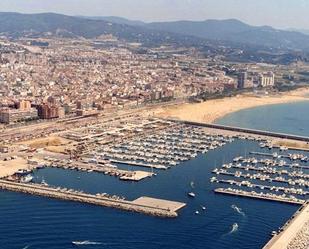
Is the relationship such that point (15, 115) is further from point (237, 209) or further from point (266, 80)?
point (266, 80)

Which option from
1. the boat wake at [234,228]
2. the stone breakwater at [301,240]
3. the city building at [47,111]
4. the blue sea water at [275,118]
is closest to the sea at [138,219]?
the boat wake at [234,228]

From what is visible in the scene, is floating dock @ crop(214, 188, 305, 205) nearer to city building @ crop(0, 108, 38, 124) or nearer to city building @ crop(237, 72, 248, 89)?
city building @ crop(0, 108, 38, 124)

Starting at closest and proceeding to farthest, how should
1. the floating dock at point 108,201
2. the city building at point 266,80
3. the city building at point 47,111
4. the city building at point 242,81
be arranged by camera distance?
1. the floating dock at point 108,201
2. the city building at point 47,111
3. the city building at point 242,81
4. the city building at point 266,80

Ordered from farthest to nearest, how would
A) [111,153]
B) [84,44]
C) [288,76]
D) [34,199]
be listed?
1. [84,44]
2. [288,76]
3. [111,153]
4. [34,199]

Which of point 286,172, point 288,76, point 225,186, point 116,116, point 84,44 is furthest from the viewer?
point 84,44

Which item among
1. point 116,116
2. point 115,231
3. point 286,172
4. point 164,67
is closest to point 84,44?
point 164,67

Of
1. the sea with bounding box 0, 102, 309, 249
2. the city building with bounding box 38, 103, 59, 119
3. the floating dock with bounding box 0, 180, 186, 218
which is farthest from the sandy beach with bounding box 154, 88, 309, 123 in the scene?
the floating dock with bounding box 0, 180, 186, 218

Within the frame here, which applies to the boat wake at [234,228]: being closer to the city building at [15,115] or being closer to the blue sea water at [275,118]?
the blue sea water at [275,118]

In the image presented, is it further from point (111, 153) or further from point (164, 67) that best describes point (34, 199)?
point (164, 67)
